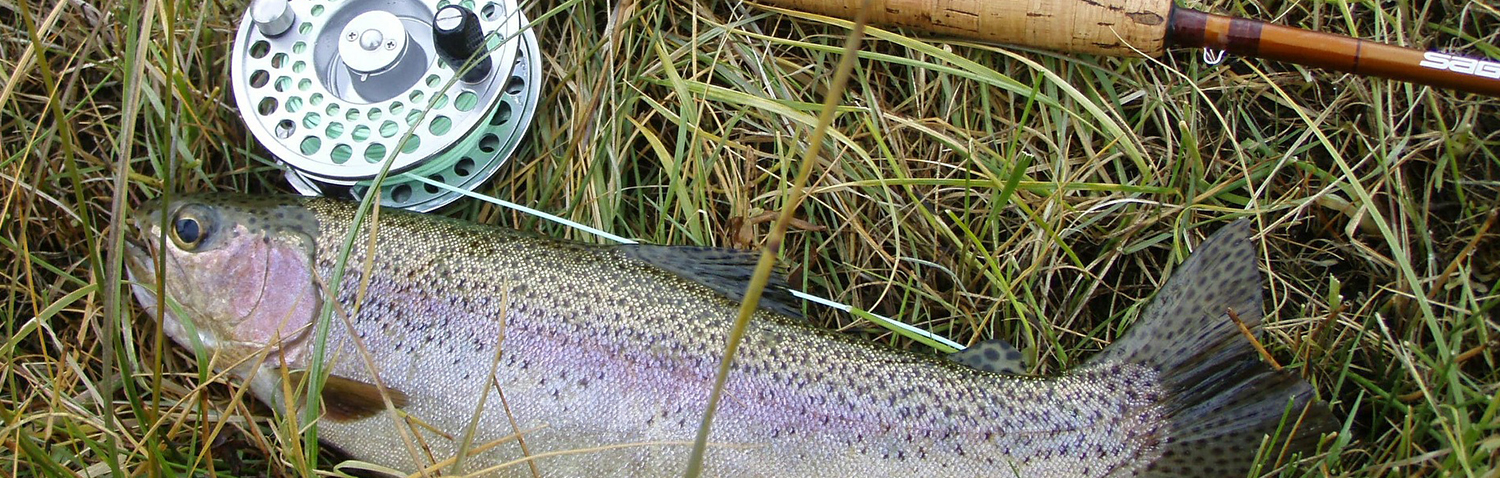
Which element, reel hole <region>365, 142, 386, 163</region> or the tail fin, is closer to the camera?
the tail fin

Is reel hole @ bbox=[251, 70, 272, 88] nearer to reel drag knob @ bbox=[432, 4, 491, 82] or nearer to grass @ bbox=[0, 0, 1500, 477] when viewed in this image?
grass @ bbox=[0, 0, 1500, 477]

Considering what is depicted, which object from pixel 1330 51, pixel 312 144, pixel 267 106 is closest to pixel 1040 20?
pixel 1330 51

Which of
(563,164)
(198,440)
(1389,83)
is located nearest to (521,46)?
(563,164)

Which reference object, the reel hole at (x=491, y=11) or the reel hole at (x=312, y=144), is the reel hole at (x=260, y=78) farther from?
the reel hole at (x=491, y=11)

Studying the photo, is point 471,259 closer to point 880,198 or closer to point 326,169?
point 326,169

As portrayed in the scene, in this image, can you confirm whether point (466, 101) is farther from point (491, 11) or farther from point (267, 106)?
point (267, 106)

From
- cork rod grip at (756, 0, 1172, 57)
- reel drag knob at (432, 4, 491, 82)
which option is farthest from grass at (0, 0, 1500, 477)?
reel drag knob at (432, 4, 491, 82)
